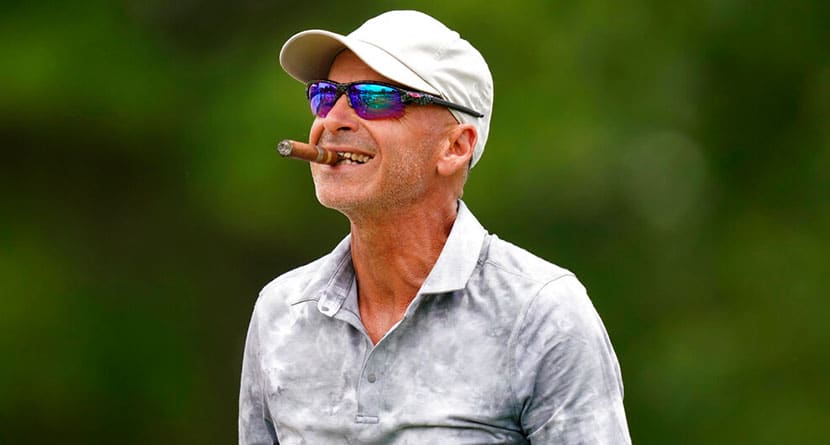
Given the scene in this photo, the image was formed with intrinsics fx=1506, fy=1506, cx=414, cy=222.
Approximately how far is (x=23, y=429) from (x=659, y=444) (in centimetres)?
313

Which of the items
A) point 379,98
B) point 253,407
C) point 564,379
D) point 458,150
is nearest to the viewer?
point 564,379

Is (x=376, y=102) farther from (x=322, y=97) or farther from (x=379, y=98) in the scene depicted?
(x=322, y=97)

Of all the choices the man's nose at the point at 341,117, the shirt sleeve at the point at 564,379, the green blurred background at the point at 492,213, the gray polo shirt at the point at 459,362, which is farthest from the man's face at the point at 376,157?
the green blurred background at the point at 492,213

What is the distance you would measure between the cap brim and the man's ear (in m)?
0.10

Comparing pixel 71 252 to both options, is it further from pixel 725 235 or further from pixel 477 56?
Result: pixel 477 56

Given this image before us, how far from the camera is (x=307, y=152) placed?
9.17ft

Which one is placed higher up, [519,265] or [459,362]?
[519,265]

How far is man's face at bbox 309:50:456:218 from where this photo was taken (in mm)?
2848

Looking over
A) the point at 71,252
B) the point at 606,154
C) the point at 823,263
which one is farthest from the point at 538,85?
the point at 71,252

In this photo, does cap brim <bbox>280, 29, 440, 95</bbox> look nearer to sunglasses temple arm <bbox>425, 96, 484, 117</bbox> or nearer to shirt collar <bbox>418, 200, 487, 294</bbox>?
sunglasses temple arm <bbox>425, 96, 484, 117</bbox>

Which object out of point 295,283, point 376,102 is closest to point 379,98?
point 376,102

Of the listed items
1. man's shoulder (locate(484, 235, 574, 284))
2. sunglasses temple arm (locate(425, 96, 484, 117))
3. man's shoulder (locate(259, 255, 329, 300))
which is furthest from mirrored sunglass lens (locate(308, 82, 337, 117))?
man's shoulder (locate(484, 235, 574, 284))

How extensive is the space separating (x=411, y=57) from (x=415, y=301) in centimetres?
47

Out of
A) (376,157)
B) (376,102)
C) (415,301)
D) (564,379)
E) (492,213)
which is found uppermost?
(376,102)
